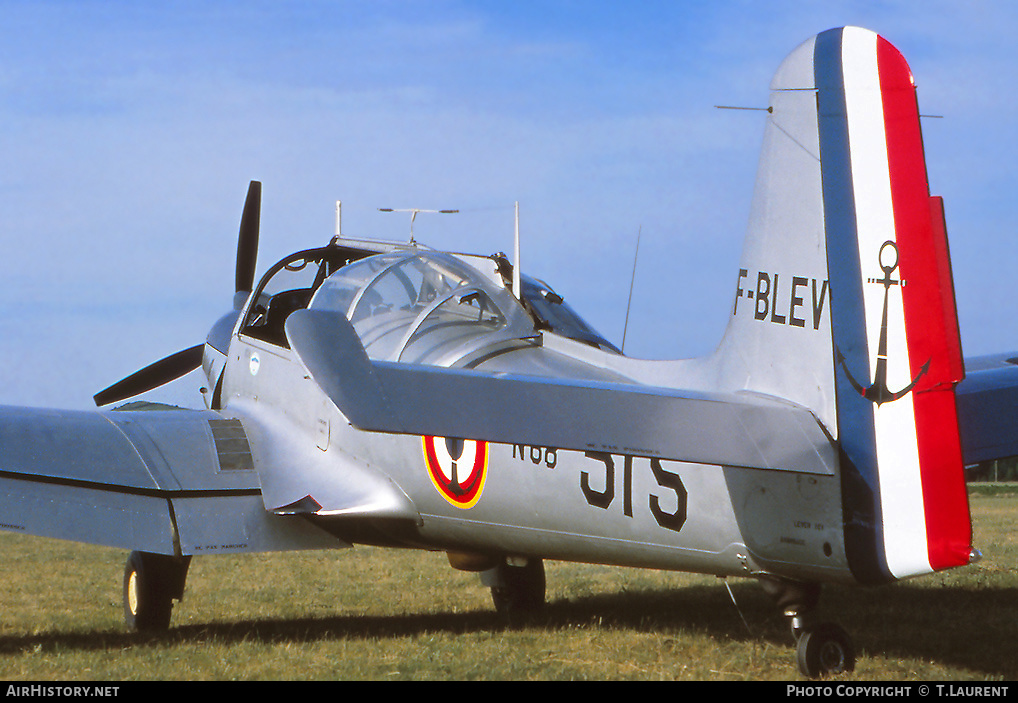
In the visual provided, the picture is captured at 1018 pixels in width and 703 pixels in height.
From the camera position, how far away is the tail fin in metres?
4.43

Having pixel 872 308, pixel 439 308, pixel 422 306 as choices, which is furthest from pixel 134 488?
pixel 872 308

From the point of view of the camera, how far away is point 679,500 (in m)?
5.04

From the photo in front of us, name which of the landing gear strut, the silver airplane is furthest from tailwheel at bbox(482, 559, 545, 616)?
the landing gear strut

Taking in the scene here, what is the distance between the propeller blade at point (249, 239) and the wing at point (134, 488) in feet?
13.5

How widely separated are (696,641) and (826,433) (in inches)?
107

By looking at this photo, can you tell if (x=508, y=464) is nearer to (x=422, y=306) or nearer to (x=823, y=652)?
(x=422, y=306)

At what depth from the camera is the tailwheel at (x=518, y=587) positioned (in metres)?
8.54

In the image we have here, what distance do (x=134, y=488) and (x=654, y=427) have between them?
14.6ft

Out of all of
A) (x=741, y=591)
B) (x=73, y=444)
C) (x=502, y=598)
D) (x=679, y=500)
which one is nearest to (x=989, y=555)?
(x=741, y=591)

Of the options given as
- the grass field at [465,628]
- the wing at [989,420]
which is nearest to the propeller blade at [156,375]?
the grass field at [465,628]

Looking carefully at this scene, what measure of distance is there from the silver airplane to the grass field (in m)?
0.67

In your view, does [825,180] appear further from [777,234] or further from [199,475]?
[199,475]

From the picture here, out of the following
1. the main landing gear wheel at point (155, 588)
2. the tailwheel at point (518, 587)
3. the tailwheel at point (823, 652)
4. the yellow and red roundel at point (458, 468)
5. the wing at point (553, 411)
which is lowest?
the tailwheel at point (518, 587)

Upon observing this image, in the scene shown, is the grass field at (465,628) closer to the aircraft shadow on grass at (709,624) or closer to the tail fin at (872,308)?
the aircraft shadow on grass at (709,624)
